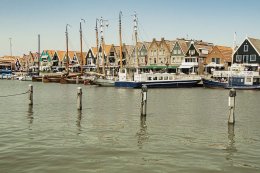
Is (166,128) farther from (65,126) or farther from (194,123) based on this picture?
(65,126)

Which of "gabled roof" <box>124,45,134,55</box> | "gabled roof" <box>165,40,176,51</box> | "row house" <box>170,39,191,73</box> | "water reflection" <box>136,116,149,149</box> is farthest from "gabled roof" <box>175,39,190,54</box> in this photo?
"water reflection" <box>136,116,149,149</box>

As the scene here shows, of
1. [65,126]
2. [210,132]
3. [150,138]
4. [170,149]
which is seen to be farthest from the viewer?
[65,126]

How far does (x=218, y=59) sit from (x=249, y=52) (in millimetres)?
11600

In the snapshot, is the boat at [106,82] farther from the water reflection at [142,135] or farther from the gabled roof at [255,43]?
the water reflection at [142,135]

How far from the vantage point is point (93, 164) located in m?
14.1

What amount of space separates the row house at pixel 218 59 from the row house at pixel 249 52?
6.33 m

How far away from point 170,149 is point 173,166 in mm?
2670

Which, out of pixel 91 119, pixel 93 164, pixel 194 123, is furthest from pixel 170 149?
pixel 91 119

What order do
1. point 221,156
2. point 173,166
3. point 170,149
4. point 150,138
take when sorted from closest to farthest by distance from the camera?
point 173,166
point 221,156
point 170,149
point 150,138

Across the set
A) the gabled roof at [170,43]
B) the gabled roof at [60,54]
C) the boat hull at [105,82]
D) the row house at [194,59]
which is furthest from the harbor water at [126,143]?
the gabled roof at [60,54]

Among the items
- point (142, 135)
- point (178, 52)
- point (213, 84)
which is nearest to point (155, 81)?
point (213, 84)

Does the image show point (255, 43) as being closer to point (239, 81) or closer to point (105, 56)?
point (239, 81)

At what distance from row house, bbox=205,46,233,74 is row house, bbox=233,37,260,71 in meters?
6.33

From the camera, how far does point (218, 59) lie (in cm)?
9419
